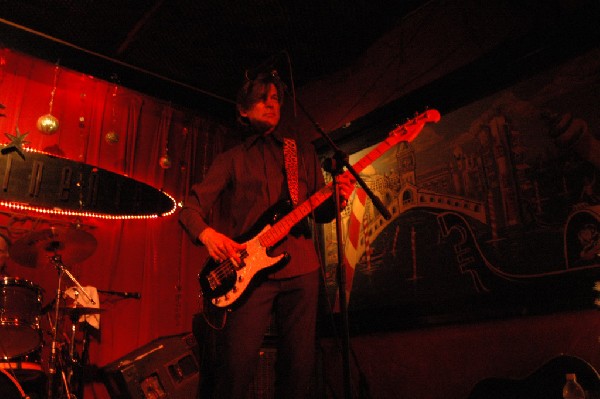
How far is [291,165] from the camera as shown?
2.38 metres

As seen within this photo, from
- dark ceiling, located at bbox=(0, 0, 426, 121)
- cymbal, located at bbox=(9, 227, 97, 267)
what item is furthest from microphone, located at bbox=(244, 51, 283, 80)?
cymbal, located at bbox=(9, 227, 97, 267)

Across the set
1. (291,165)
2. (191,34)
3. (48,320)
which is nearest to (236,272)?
(291,165)

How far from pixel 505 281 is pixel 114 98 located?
3772mm

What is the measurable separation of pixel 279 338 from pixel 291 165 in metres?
0.88

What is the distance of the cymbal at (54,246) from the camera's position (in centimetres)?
315

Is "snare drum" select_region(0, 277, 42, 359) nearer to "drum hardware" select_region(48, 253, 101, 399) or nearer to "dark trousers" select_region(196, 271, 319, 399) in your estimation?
"drum hardware" select_region(48, 253, 101, 399)

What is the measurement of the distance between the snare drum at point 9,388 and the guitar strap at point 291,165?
1.68m

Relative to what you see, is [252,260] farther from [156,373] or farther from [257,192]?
[156,373]

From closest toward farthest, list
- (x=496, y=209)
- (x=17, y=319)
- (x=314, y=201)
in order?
(x=314, y=201), (x=496, y=209), (x=17, y=319)

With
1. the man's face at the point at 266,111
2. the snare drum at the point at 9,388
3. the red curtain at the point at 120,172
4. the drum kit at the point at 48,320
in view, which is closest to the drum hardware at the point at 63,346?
the drum kit at the point at 48,320

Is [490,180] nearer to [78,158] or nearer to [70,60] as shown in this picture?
[78,158]

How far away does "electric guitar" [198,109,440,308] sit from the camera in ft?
6.65

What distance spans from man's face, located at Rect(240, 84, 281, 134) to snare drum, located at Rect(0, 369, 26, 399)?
5.94 ft

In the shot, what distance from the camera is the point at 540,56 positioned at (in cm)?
264
